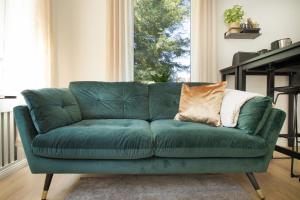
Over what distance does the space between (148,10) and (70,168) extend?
8.07 ft

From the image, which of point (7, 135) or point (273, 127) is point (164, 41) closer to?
point (273, 127)

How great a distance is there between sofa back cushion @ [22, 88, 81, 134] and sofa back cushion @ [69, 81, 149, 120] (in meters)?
0.23

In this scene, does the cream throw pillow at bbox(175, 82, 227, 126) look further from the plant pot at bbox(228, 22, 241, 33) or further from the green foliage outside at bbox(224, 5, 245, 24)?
the green foliage outside at bbox(224, 5, 245, 24)

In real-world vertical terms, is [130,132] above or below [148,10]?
below

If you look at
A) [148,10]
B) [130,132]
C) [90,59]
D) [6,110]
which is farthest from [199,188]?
[148,10]

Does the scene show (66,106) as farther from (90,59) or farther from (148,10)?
Answer: (148,10)

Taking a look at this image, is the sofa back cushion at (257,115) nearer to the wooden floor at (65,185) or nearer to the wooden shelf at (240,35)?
the wooden floor at (65,185)

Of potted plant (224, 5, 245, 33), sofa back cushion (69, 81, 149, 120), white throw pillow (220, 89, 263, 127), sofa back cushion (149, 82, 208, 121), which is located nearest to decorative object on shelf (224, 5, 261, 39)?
potted plant (224, 5, 245, 33)

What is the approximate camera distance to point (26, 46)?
221 cm

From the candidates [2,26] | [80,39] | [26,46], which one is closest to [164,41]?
[80,39]

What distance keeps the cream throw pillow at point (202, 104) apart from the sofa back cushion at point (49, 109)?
971 mm

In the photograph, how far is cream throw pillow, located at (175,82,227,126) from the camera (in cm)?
174

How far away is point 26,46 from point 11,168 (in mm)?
1224

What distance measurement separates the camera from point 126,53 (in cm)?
288
